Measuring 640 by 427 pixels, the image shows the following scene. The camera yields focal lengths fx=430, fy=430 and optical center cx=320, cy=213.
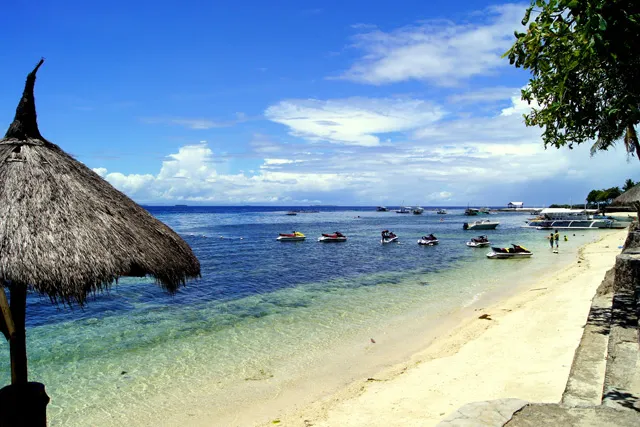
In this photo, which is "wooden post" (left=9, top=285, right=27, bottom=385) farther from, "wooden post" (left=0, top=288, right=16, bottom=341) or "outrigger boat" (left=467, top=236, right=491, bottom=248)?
"outrigger boat" (left=467, top=236, right=491, bottom=248)

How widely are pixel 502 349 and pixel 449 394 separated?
3.41 meters

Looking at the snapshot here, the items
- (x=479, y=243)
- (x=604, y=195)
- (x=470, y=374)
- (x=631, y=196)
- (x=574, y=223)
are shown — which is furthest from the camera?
(x=604, y=195)

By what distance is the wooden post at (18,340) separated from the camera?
177 inches

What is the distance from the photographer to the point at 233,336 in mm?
14172

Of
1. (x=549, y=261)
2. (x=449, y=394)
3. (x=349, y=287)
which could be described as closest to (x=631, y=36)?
(x=449, y=394)

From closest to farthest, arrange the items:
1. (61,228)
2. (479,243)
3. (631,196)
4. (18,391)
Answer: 1. (18,391)
2. (61,228)
3. (631,196)
4. (479,243)

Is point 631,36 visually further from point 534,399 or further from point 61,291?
point 61,291

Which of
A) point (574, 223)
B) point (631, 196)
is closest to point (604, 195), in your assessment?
point (574, 223)

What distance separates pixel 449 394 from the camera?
28.1ft

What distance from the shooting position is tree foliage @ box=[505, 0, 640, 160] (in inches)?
194

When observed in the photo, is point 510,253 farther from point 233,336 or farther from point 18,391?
point 18,391

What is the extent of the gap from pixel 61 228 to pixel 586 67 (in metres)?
8.26

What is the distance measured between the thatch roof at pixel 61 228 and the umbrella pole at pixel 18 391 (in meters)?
0.35

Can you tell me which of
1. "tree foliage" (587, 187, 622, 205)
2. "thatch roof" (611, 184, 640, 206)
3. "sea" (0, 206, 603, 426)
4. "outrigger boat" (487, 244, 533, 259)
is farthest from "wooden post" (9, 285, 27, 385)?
"tree foliage" (587, 187, 622, 205)
